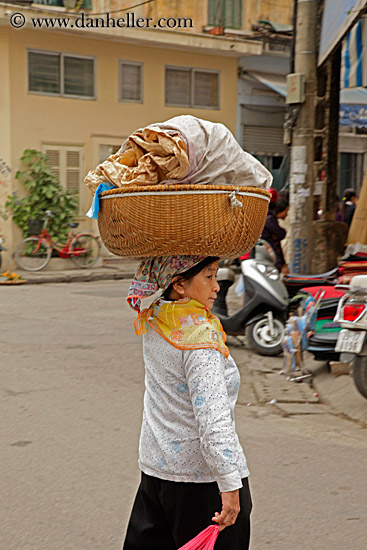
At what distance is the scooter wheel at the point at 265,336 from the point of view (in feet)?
25.7

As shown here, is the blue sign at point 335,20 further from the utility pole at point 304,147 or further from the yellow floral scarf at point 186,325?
the yellow floral scarf at point 186,325

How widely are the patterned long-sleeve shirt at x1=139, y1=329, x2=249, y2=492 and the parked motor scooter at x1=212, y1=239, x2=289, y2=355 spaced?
5.27m

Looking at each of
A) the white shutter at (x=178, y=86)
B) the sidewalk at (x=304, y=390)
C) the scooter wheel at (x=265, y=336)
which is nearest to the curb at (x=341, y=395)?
the sidewalk at (x=304, y=390)

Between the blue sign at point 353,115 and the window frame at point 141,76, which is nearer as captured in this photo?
the window frame at point 141,76

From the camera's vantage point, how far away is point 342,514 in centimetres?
402

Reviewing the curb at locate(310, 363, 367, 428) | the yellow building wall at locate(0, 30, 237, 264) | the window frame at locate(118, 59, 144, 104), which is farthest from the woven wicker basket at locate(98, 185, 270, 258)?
the window frame at locate(118, 59, 144, 104)

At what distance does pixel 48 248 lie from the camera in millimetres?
16688

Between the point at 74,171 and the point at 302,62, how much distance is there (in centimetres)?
1063

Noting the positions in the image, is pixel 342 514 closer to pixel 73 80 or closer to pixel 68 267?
pixel 68 267

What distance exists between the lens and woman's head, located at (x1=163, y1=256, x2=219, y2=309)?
8.10ft

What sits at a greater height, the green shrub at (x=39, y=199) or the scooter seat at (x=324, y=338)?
the green shrub at (x=39, y=199)

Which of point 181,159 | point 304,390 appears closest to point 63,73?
point 304,390

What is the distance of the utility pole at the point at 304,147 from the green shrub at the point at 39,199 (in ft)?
31.0

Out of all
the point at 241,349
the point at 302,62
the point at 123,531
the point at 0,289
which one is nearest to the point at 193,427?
the point at 123,531
